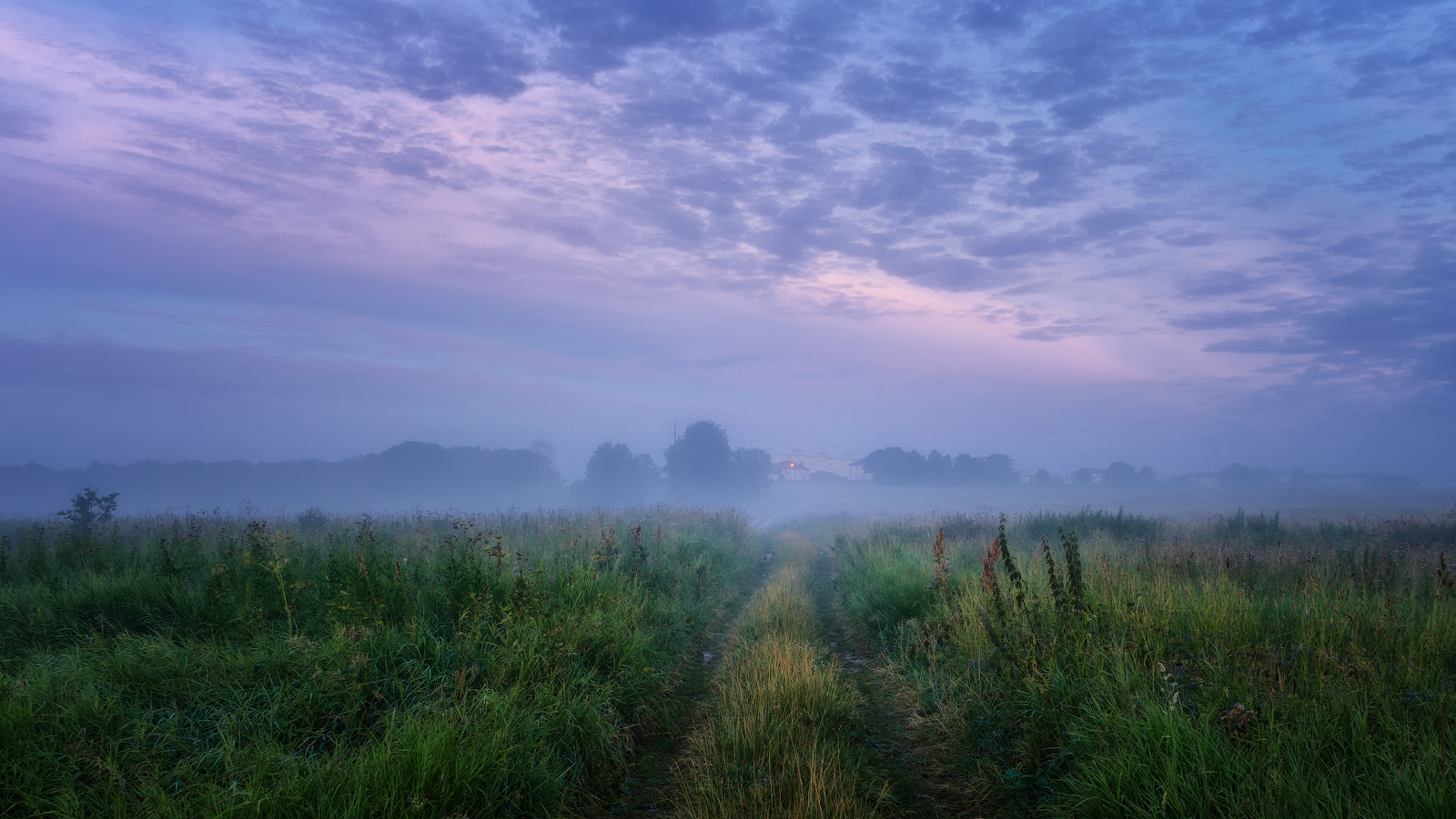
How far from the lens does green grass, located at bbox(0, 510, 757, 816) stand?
Result: 347 centimetres

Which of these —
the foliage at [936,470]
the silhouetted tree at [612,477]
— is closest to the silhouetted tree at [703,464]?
the silhouetted tree at [612,477]

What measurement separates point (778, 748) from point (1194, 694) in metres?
2.91

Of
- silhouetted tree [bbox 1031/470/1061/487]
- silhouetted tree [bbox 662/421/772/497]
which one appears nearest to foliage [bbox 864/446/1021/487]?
silhouetted tree [bbox 1031/470/1061/487]

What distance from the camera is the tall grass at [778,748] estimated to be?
3865 mm

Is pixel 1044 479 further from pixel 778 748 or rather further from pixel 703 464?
pixel 778 748

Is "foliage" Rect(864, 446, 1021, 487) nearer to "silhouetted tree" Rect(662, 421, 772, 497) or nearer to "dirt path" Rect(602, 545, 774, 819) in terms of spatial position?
"silhouetted tree" Rect(662, 421, 772, 497)

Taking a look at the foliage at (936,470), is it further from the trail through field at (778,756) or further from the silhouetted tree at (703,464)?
the trail through field at (778,756)

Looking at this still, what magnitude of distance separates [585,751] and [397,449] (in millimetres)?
112469

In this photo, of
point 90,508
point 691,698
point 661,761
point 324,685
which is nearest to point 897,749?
point 661,761

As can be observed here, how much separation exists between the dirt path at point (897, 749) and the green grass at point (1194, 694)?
0.18 meters

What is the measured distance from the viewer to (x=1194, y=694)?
415 centimetres

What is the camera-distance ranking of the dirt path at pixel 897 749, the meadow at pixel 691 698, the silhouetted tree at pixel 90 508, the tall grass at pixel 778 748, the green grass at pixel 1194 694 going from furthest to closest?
the silhouetted tree at pixel 90 508 → the dirt path at pixel 897 749 → the tall grass at pixel 778 748 → the meadow at pixel 691 698 → the green grass at pixel 1194 694

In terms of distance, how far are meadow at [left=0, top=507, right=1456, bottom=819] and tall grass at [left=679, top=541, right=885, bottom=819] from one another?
0.03 m

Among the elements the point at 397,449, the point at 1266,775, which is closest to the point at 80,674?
the point at 1266,775
